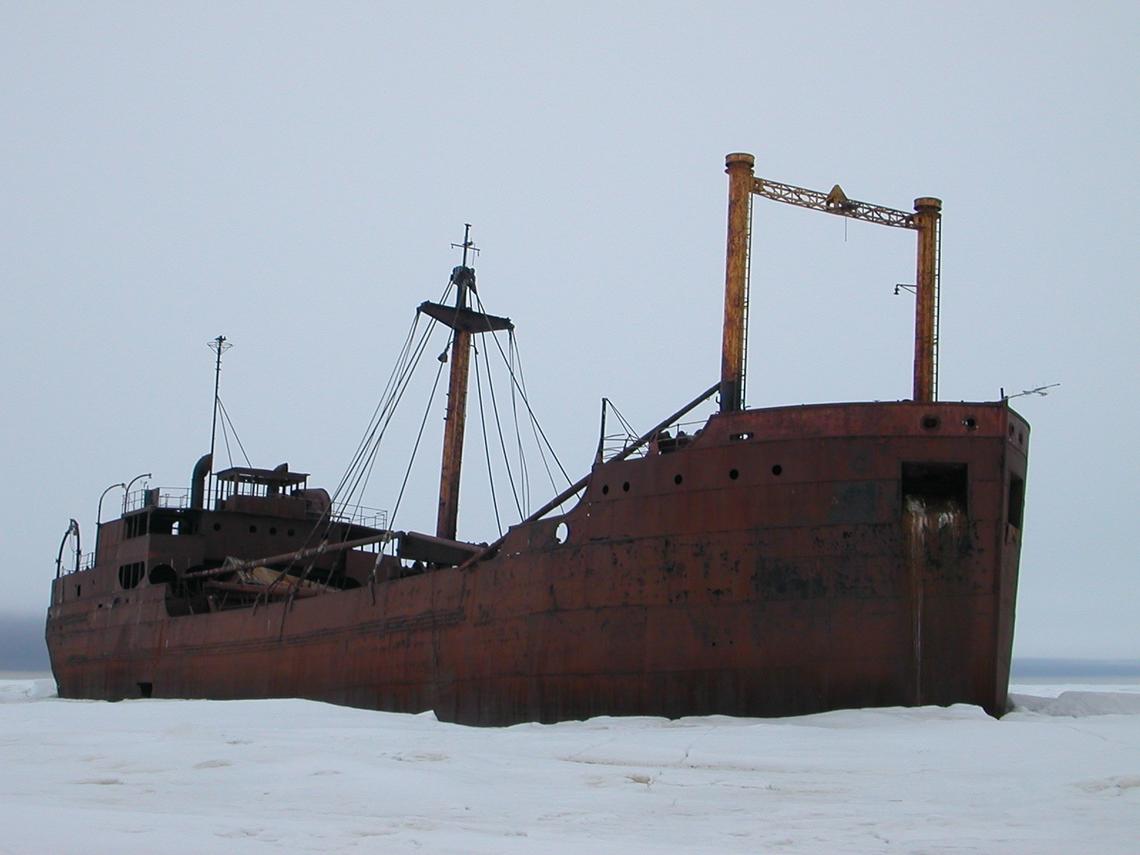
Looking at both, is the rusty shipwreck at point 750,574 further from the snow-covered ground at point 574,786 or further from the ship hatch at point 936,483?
the snow-covered ground at point 574,786

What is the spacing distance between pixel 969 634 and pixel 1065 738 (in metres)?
3.22

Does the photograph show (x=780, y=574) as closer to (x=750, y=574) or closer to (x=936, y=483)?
(x=750, y=574)

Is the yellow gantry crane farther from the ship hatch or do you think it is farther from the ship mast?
the ship mast

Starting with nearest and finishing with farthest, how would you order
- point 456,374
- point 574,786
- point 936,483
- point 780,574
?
point 574,786
point 780,574
point 936,483
point 456,374

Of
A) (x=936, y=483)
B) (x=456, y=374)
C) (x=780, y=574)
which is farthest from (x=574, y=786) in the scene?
(x=456, y=374)

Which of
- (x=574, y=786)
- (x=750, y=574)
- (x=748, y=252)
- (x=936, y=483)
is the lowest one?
(x=574, y=786)

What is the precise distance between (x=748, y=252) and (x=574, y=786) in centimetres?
1021

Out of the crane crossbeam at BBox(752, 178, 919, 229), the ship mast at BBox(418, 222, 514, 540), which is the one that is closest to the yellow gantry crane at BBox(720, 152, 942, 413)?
the crane crossbeam at BBox(752, 178, 919, 229)

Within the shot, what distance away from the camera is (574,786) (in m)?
9.16

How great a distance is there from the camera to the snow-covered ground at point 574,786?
6758 millimetres

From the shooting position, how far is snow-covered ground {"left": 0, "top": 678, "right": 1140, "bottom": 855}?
676 centimetres

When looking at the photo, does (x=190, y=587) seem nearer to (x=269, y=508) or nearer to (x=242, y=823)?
(x=269, y=508)

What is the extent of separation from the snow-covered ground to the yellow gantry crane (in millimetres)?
5319

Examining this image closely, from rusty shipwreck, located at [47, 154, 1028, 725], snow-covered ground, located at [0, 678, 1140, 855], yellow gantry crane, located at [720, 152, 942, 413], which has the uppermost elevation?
yellow gantry crane, located at [720, 152, 942, 413]
